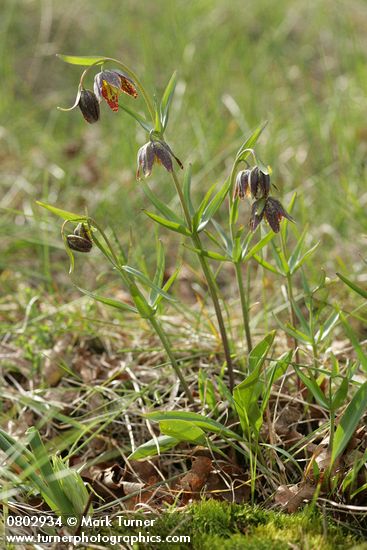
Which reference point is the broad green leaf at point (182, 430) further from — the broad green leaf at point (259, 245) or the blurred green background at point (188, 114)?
the blurred green background at point (188, 114)

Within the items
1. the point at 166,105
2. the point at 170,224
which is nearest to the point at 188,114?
the point at 166,105

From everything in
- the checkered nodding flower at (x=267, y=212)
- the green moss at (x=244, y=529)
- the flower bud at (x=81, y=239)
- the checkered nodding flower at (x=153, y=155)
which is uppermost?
the checkered nodding flower at (x=153, y=155)

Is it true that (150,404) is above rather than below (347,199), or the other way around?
below

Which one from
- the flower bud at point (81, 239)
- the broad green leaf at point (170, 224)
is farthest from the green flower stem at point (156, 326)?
the broad green leaf at point (170, 224)

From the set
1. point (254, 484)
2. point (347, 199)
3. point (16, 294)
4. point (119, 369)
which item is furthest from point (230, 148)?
point (254, 484)

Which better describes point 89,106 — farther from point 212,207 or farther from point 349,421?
point 349,421

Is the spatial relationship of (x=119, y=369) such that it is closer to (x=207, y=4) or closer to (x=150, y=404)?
(x=150, y=404)

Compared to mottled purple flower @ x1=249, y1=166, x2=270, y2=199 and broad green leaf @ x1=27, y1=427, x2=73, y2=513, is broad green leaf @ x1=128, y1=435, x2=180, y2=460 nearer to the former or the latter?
broad green leaf @ x1=27, y1=427, x2=73, y2=513
